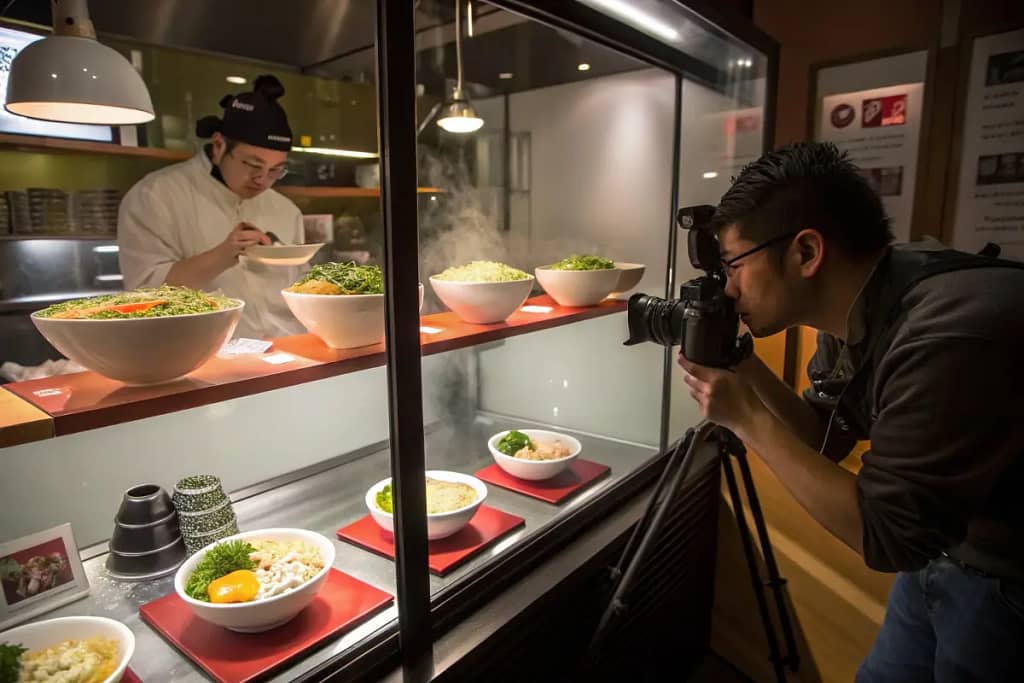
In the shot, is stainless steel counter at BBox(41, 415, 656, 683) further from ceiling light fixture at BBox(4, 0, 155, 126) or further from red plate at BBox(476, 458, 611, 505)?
ceiling light fixture at BBox(4, 0, 155, 126)

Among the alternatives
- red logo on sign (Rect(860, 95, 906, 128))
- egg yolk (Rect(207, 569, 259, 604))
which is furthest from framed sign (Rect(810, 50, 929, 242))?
egg yolk (Rect(207, 569, 259, 604))

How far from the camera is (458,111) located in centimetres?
152

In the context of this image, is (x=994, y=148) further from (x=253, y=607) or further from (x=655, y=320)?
(x=253, y=607)

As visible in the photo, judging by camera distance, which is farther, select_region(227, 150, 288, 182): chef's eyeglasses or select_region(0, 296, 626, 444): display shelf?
select_region(227, 150, 288, 182): chef's eyeglasses

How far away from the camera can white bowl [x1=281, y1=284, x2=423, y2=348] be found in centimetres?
99

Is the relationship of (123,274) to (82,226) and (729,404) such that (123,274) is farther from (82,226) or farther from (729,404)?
(729,404)

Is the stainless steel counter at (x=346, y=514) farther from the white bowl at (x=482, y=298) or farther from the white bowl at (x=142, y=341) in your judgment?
the white bowl at (x=142, y=341)

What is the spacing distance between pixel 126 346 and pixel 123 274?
71cm

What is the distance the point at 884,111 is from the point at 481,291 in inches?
61.9

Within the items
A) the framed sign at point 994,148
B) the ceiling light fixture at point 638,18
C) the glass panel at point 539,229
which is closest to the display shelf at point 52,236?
the glass panel at point 539,229

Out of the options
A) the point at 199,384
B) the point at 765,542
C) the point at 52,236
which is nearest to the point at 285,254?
the point at 199,384

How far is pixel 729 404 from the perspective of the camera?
112 cm

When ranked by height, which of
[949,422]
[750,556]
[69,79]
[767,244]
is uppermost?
[69,79]

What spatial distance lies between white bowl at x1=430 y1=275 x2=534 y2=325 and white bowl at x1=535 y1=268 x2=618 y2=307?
233 millimetres
